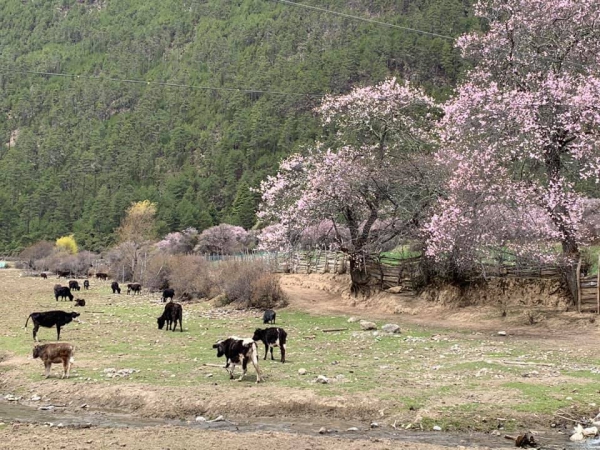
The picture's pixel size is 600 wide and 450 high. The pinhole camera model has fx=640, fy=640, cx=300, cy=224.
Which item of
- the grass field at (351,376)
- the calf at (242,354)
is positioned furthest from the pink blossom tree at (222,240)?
the calf at (242,354)

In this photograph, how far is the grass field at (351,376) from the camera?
12508 millimetres

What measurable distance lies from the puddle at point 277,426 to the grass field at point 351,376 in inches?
15.4

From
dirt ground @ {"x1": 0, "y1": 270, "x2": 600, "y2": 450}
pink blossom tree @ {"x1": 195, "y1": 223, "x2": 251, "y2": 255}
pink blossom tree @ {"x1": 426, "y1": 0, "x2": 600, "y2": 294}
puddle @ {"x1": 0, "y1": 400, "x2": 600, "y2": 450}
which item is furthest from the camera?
pink blossom tree @ {"x1": 195, "y1": 223, "x2": 251, "y2": 255}

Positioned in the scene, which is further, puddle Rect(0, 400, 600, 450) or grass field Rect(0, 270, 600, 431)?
grass field Rect(0, 270, 600, 431)

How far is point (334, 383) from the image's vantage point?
14.2 m

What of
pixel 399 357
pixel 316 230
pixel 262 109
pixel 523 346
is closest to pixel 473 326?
pixel 523 346

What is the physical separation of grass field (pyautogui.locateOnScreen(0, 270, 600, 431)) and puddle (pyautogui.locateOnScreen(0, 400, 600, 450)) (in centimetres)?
39

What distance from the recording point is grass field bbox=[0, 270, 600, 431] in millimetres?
12508

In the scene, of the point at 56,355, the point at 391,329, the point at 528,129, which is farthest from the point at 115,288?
the point at 528,129

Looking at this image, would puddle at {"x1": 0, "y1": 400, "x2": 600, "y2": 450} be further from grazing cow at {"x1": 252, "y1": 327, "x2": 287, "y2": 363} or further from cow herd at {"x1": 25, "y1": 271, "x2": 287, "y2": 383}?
grazing cow at {"x1": 252, "y1": 327, "x2": 287, "y2": 363}

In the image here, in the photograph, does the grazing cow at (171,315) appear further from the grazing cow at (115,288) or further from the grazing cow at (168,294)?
the grazing cow at (115,288)

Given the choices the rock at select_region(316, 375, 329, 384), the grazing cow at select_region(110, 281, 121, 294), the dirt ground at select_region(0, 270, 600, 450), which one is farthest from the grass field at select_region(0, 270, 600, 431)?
the grazing cow at select_region(110, 281, 121, 294)

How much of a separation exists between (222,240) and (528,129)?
7473 cm

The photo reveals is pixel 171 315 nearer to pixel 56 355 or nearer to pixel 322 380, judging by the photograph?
pixel 56 355
